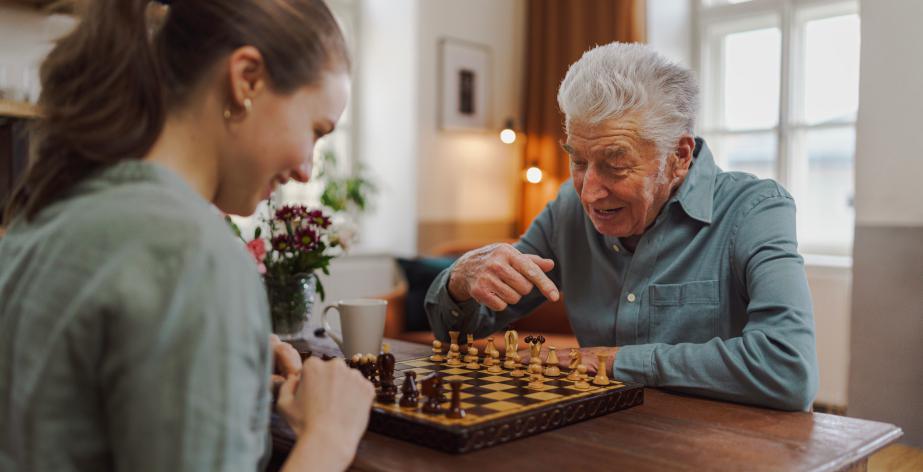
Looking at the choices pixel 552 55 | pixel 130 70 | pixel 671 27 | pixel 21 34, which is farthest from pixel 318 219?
pixel 671 27

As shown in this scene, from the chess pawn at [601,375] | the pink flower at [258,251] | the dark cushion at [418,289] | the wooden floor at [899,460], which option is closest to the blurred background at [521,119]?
the dark cushion at [418,289]

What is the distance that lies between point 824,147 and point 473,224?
223 cm

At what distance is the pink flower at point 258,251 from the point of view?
1.91 meters

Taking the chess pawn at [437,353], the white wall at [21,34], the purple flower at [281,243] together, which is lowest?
the chess pawn at [437,353]

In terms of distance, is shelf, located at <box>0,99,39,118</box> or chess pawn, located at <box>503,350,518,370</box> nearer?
chess pawn, located at <box>503,350,518,370</box>

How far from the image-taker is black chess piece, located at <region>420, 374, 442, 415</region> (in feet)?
3.70

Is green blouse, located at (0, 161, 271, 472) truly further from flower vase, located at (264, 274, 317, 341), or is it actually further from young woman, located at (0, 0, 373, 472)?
flower vase, located at (264, 274, 317, 341)

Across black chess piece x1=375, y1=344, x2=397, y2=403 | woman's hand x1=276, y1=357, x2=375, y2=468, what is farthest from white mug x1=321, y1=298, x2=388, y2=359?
woman's hand x1=276, y1=357, x2=375, y2=468

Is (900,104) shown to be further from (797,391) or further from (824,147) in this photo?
(797,391)

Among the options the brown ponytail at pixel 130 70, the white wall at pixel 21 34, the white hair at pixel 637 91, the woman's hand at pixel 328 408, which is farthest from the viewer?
the white wall at pixel 21 34

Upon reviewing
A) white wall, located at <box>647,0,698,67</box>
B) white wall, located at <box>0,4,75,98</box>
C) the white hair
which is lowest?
the white hair

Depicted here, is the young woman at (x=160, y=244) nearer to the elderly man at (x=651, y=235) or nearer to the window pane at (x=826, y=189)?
the elderly man at (x=651, y=235)

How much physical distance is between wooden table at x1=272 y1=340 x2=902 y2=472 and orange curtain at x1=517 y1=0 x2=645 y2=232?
377cm

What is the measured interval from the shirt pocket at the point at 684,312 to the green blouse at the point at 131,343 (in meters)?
1.20
